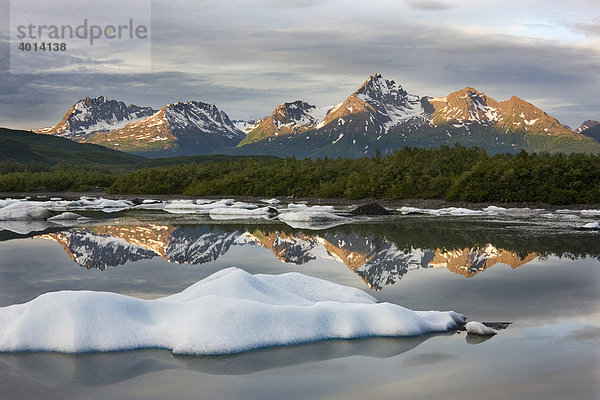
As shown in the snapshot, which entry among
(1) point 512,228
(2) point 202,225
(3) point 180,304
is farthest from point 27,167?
(3) point 180,304

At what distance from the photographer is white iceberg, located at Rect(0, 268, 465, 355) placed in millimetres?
8352

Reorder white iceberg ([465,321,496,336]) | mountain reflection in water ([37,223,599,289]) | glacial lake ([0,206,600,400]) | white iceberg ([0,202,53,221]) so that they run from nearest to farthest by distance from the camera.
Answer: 1. glacial lake ([0,206,600,400])
2. white iceberg ([465,321,496,336])
3. mountain reflection in water ([37,223,599,289])
4. white iceberg ([0,202,53,221])

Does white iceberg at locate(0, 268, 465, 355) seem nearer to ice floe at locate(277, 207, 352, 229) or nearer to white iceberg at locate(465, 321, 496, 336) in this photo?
white iceberg at locate(465, 321, 496, 336)

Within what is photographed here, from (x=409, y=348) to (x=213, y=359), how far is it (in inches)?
112

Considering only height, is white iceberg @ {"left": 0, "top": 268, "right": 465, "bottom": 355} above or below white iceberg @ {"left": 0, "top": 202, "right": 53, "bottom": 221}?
above

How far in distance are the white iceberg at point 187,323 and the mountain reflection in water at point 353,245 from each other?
166 inches

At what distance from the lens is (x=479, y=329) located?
30.7 ft

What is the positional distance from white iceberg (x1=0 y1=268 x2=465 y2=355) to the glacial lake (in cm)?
21

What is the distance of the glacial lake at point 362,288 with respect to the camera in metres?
7.11

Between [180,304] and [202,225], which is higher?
[180,304]

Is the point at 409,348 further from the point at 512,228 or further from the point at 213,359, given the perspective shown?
the point at 512,228

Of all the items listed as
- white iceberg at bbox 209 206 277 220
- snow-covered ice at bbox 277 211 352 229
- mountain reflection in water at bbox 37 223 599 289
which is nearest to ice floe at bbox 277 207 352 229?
snow-covered ice at bbox 277 211 352 229

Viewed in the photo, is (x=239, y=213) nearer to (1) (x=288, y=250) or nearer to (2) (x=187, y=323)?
(1) (x=288, y=250)

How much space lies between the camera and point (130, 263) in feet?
55.3
